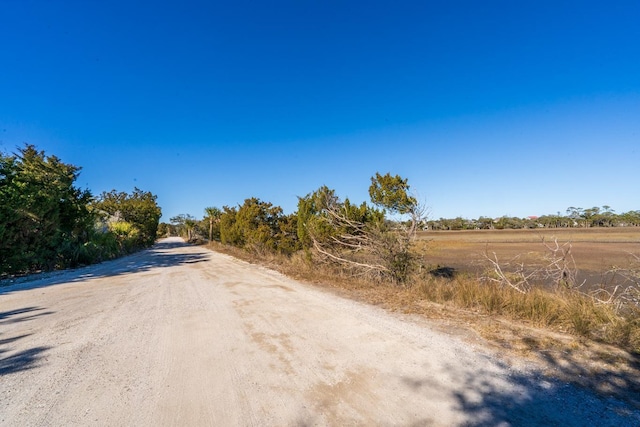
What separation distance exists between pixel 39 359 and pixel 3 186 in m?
12.4

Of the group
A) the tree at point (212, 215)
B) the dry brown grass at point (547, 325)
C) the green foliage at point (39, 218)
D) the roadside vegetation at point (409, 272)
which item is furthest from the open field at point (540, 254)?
the tree at point (212, 215)

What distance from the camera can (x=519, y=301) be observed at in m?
5.46

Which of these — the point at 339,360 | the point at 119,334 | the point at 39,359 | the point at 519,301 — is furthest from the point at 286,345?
the point at 519,301

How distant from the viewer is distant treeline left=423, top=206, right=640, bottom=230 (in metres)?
70.4

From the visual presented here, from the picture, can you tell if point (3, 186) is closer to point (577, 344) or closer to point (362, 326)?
point (362, 326)

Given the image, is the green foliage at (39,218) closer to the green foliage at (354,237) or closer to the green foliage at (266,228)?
the green foliage at (266,228)

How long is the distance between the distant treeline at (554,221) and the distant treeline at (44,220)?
220 feet

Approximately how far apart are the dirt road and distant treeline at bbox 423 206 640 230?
2775 inches

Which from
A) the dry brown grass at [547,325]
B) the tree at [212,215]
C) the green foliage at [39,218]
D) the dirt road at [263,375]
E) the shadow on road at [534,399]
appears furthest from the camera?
the tree at [212,215]

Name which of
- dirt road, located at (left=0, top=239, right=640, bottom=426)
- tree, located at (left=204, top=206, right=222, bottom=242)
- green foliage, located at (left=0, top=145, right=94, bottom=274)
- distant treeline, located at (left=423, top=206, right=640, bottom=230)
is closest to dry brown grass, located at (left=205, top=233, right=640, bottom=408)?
dirt road, located at (left=0, top=239, right=640, bottom=426)

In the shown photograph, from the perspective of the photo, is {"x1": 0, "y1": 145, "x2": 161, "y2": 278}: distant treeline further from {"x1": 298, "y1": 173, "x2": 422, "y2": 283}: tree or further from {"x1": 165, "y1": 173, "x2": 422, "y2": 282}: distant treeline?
{"x1": 298, "y1": 173, "x2": 422, "y2": 283}: tree

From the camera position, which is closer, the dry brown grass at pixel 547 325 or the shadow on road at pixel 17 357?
the dry brown grass at pixel 547 325

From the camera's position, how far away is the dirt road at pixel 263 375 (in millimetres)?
2535

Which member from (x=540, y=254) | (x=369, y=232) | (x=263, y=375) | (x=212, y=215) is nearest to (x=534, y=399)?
(x=263, y=375)
